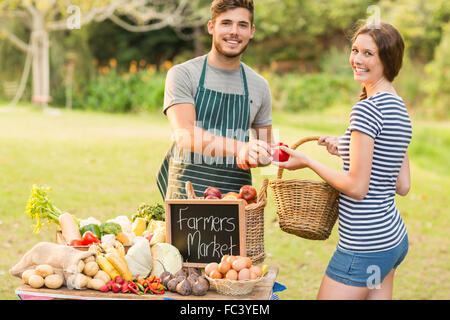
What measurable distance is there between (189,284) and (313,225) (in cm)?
63

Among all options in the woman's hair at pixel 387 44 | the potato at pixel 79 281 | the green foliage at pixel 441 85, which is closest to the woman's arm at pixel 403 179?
the woman's hair at pixel 387 44

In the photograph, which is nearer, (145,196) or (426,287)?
(426,287)

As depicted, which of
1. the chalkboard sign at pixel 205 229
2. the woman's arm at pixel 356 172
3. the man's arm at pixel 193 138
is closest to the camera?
the woman's arm at pixel 356 172

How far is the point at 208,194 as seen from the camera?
2879mm

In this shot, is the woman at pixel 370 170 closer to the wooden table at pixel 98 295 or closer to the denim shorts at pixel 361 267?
the denim shorts at pixel 361 267

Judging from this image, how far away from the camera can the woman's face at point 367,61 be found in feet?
8.42

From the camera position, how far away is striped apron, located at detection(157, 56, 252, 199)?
3.34m

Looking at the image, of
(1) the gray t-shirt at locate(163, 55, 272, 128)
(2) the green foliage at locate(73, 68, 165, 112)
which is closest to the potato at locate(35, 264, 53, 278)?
(1) the gray t-shirt at locate(163, 55, 272, 128)

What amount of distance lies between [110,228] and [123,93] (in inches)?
529

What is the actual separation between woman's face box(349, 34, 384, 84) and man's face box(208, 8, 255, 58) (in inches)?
29.4

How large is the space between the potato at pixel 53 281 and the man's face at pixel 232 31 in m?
1.43

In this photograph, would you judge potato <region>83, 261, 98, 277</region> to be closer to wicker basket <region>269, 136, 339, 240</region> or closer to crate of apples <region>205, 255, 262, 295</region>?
crate of apples <region>205, 255, 262, 295</region>

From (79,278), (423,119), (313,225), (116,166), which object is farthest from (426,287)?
(423,119)
